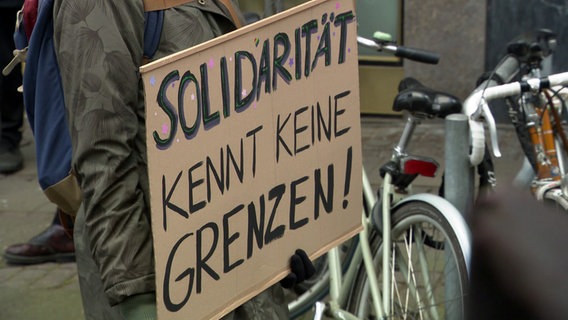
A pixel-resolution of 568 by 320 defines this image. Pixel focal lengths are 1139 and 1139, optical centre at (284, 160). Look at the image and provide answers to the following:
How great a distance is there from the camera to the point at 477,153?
3.69 meters

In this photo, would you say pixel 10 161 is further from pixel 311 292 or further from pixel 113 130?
pixel 113 130

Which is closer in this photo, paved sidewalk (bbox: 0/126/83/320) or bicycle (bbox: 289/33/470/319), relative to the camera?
bicycle (bbox: 289/33/470/319)

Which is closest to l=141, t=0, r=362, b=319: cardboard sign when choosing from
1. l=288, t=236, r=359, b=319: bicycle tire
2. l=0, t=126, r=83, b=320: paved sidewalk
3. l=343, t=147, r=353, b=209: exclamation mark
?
l=343, t=147, r=353, b=209: exclamation mark

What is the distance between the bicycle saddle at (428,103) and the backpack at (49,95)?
1.23m

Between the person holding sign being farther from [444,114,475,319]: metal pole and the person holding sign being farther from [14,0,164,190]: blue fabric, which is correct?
[444,114,475,319]: metal pole

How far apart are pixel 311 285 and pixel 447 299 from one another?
1.15m

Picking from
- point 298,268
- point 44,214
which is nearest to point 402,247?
point 298,268

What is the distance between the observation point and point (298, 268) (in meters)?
2.96

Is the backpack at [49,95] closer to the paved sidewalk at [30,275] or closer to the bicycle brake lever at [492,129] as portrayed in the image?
the bicycle brake lever at [492,129]

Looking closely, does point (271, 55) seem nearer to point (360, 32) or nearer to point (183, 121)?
point (183, 121)

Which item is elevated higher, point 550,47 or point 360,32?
point 550,47

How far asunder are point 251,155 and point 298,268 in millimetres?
350

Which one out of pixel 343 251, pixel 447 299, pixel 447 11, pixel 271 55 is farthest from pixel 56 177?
pixel 447 11

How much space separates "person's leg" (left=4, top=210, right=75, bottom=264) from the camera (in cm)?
589
